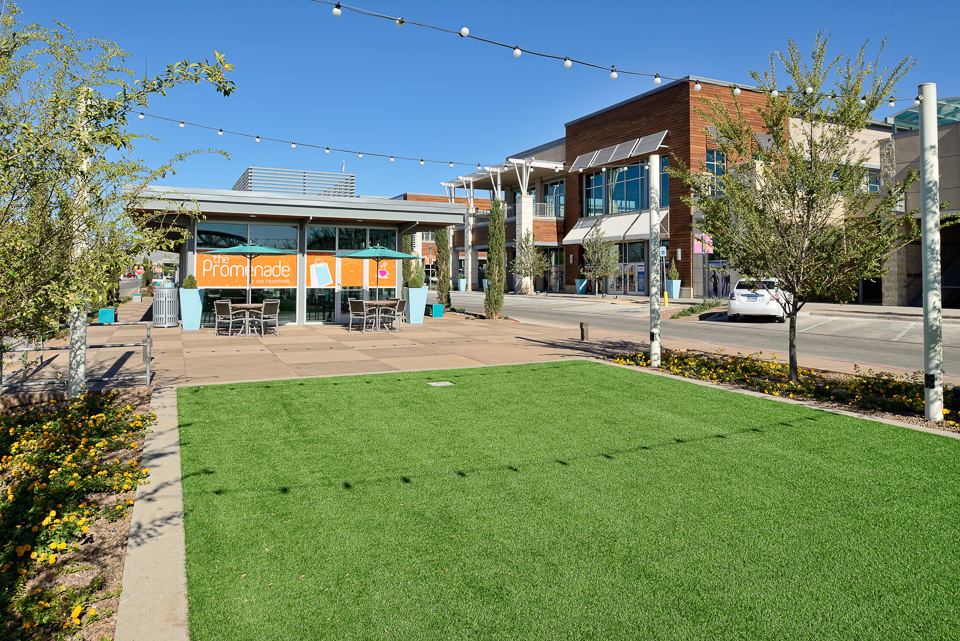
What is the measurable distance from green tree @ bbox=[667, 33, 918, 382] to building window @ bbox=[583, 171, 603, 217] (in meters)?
37.8

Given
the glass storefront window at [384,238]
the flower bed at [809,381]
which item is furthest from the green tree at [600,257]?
the flower bed at [809,381]

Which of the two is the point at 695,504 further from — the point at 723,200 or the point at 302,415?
the point at 723,200

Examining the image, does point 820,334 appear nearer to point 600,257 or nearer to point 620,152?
point 600,257

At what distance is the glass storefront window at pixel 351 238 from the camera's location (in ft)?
67.4

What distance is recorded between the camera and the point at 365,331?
18156 millimetres

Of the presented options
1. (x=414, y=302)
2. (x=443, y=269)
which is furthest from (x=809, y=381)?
(x=443, y=269)

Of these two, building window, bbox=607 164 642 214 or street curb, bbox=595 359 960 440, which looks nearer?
street curb, bbox=595 359 960 440

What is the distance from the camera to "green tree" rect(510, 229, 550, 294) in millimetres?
47031

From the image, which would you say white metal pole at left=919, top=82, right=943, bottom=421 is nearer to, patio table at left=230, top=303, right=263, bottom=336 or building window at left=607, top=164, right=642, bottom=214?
patio table at left=230, top=303, right=263, bottom=336

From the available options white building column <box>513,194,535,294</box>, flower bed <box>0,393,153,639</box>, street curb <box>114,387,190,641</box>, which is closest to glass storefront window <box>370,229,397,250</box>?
flower bed <box>0,393,153,639</box>

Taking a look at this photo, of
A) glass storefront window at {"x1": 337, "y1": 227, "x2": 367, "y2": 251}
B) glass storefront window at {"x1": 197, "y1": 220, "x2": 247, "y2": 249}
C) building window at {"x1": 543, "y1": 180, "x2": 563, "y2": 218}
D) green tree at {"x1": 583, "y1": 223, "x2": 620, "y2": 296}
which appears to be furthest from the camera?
building window at {"x1": 543, "y1": 180, "x2": 563, "y2": 218}

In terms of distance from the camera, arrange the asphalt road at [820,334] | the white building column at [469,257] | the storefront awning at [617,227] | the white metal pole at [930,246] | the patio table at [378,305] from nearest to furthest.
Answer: the white metal pole at [930,246]
the asphalt road at [820,334]
the patio table at [378,305]
the storefront awning at [617,227]
the white building column at [469,257]

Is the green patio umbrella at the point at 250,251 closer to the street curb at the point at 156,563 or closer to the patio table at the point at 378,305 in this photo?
the patio table at the point at 378,305

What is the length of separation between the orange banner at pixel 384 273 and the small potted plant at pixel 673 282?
21142mm
